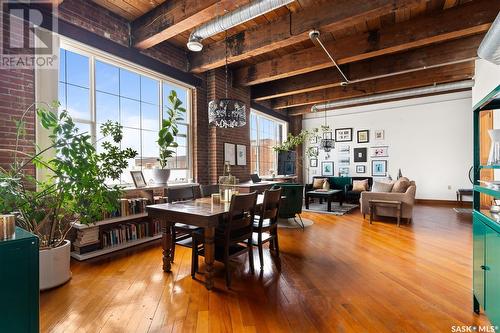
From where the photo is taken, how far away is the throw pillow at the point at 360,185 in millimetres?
7539

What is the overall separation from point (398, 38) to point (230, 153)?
365cm

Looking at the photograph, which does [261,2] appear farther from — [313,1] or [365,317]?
[365,317]

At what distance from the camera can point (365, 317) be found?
1990mm

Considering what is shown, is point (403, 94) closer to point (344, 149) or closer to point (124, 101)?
point (344, 149)

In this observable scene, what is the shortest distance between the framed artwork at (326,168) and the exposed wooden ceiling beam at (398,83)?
9.68 ft

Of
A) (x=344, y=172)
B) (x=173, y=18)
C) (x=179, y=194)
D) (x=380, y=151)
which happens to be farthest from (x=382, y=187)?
(x=173, y=18)

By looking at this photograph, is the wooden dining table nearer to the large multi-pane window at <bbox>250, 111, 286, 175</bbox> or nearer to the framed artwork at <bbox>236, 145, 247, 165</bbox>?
the framed artwork at <bbox>236, 145, 247, 165</bbox>

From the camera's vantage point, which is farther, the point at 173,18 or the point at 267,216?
the point at 173,18

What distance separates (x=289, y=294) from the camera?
7.70ft

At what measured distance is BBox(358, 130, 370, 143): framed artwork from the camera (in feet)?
27.8

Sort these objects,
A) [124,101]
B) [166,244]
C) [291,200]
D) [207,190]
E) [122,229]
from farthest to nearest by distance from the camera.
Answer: [291,200], [124,101], [207,190], [122,229], [166,244]

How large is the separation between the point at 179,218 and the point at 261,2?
8.03 feet

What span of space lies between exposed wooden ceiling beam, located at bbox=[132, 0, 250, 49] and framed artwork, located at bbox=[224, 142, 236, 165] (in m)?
2.44

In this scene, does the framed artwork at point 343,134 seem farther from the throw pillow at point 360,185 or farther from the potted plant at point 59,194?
the potted plant at point 59,194
